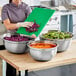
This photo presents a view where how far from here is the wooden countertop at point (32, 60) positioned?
6.82 ft

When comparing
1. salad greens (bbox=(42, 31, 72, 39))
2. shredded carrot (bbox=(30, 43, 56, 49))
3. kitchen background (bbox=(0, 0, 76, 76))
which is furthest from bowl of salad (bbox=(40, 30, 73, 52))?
kitchen background (bbox=(0, 0, 76, 76))

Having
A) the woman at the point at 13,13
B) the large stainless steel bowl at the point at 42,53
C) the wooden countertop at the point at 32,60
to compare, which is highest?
the woman at the point at 13,13

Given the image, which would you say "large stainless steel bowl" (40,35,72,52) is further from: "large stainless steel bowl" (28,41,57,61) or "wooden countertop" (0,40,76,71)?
"large stainless steel bowl" (28,41,57,61)

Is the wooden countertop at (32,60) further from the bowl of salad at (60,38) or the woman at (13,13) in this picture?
the woman at (13,13)

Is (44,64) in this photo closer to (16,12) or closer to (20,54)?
(20,54)

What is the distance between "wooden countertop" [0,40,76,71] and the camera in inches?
81.8

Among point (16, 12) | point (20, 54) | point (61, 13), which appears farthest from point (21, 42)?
point (61, 13)

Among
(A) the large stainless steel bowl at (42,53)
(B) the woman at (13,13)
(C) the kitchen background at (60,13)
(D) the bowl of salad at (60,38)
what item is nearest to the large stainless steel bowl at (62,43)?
(D) the bowl of salad at (60,38)

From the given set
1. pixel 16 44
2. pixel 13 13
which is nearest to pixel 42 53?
pixel 16 44

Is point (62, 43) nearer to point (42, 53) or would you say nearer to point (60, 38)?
point (60, 38)

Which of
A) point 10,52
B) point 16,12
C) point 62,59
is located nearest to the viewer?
point 62,59

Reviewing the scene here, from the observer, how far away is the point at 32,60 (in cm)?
221

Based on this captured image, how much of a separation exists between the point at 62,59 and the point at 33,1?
3279 mm

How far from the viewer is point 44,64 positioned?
212cm
